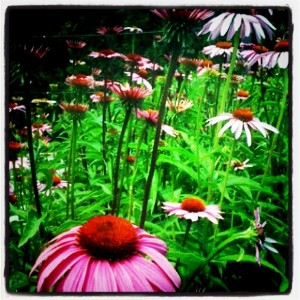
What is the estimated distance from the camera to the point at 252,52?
4.16ft

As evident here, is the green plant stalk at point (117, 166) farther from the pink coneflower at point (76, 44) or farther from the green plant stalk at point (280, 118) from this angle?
the green plant stalk at point (280, 118)

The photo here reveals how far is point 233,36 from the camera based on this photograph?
4.07ft

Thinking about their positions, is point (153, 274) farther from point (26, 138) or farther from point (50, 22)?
point (50, 22)

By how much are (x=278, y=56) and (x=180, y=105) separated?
29 cm

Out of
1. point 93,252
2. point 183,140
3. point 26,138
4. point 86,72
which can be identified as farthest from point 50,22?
point 93,252

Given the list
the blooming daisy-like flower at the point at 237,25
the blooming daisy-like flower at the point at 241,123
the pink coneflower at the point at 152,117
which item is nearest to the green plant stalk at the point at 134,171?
the pink coneflower at the point at 152,117

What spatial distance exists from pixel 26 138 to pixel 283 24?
737mm

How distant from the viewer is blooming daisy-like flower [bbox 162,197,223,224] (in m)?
1.17

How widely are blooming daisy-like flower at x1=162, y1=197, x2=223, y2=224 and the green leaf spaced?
0.32 m

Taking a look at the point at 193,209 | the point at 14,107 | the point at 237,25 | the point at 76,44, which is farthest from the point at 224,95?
the point at 14,107

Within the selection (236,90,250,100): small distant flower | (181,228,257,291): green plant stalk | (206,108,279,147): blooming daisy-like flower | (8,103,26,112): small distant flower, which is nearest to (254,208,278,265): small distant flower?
(181,228,257,291): green plant stalk

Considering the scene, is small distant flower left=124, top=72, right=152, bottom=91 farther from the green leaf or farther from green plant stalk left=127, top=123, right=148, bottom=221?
the green leaf

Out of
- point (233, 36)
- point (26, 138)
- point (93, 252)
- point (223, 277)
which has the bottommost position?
point (223, 277)

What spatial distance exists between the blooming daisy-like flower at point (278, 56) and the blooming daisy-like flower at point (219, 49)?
0.10m
